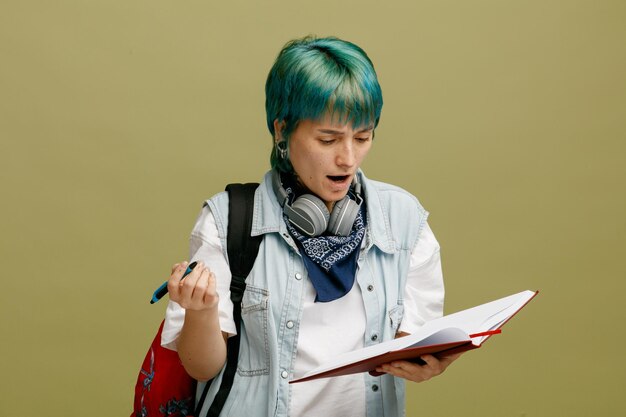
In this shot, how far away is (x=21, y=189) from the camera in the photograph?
2.69 meters

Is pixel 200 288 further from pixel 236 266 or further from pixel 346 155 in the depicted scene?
pixel 346 155

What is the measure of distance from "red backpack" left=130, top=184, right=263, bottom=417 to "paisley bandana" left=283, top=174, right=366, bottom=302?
0.09 m

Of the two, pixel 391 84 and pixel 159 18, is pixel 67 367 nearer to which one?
pixel 159 18

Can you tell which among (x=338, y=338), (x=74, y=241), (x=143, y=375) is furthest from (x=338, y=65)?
(x=74, y=241)

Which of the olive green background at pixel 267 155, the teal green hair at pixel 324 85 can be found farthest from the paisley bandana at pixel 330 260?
the olive green background at pixel 267 155

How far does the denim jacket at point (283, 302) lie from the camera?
185cm

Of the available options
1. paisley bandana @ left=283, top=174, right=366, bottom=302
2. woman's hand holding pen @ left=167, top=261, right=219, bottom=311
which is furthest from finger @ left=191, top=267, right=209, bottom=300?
paisley bandana @ left=283, top=174, right=366, bottom=302

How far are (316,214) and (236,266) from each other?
7.1 inches

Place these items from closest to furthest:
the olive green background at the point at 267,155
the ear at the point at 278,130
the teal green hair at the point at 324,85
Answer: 1. the teal green hair at the point at 324,85
2. the ear at the point at 278,130
3. the olive green background at the point at 267,155

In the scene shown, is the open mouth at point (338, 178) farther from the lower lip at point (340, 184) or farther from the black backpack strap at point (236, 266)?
the black backpack strap at point (236, 266)

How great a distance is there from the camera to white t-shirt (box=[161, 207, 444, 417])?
6.07 ft

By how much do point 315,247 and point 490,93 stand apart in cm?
115

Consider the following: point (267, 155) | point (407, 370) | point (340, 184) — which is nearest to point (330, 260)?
point (340, 184)

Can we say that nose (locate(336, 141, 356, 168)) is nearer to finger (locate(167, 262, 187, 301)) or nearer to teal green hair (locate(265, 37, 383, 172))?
teal green hair (locate(265, 37, 383, 172))
